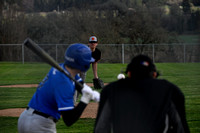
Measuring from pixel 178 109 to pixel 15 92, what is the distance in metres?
11.6

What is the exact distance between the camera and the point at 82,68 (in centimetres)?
372

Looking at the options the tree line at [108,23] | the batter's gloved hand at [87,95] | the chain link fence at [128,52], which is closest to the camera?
the batter's gloved hand at [87,95]

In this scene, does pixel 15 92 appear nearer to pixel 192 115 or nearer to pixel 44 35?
pixel 192 115

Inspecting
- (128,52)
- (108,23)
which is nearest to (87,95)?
(128,52)

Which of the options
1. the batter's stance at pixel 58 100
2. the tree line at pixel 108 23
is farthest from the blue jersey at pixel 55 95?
the tree line at pixel 108 23

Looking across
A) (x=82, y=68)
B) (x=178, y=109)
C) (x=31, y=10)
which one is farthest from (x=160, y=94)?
(x=31, y=10)

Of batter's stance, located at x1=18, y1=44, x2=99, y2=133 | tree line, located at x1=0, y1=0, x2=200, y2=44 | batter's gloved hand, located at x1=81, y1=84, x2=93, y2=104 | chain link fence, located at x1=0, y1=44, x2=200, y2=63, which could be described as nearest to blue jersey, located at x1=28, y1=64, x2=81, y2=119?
batter's stance, located at x1=18, y1=44, x2=99, y2=133

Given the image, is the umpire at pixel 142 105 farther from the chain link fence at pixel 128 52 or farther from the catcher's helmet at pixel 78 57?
the chain link fence at pixel 128 52

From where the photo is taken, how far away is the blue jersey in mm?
3410

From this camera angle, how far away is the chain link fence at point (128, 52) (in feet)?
102

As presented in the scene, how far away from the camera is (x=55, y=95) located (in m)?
3.43

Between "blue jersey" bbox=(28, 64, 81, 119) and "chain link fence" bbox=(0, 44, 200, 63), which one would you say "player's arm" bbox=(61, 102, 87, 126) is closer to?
"blue jersey" bbox=(28, 64, 81, 119)

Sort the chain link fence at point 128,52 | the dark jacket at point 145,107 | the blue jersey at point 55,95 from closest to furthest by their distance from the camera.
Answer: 1. the dark jacket at point 145,107
2. the blue jersey at point 55,95
3. the chain link fence at point 128,52

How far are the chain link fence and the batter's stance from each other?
88.3ft
